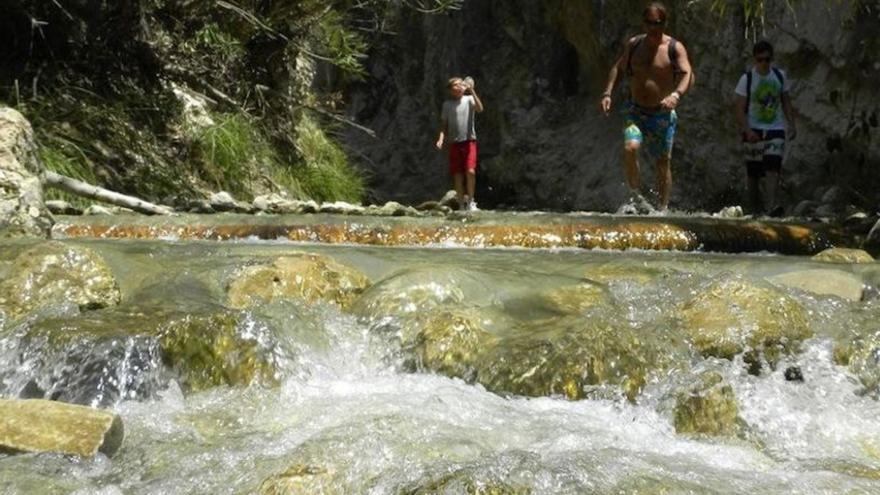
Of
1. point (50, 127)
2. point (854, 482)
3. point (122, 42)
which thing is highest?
point (122, 42)

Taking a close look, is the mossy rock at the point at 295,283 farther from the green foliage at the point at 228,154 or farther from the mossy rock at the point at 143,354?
the green foliage at the point at 228,154

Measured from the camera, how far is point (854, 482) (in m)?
3.39

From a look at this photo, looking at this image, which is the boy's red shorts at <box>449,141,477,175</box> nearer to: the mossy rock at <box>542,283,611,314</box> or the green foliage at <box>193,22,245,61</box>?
the green foliage at <box>193,22,245,61</box>

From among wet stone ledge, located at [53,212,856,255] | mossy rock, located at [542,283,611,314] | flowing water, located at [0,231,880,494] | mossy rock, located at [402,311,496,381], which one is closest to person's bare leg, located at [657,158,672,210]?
wet stone ledge, located at [53,212,856,255]

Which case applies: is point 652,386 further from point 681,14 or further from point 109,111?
point 681,14

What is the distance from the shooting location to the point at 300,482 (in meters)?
3.24

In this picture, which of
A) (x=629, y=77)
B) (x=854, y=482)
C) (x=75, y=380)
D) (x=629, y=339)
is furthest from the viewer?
(x=629, y=77)

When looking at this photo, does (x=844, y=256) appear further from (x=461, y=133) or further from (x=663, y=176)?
(x=461, y=133)

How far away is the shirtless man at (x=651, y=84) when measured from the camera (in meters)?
8.90

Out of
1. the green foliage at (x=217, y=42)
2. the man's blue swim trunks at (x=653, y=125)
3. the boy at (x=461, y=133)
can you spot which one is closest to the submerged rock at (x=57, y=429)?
the man's blue swim trunks at (x=653, y=125)

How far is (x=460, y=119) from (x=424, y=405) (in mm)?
7786

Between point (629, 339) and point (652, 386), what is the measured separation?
0.24 meters

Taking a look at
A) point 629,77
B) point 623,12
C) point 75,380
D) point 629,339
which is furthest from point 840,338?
point 623,12

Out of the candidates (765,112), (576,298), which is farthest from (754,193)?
(576,298)
